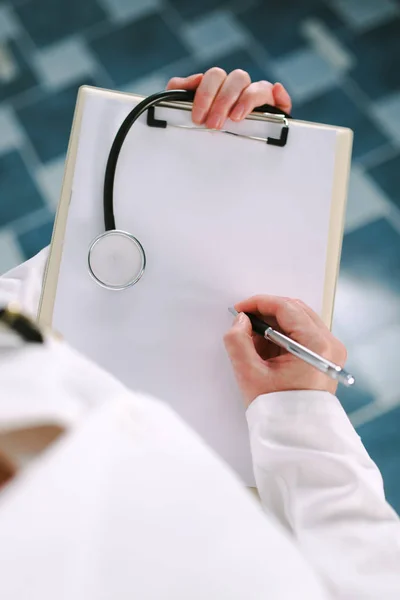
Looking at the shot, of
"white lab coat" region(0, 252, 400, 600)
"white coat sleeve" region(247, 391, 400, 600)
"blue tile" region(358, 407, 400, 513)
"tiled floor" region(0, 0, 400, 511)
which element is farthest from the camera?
"tiled floor" region(0, 0, 400, 511)

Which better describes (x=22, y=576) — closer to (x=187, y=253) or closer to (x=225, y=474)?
(x=225, y=474)

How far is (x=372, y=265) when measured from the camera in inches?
51.1

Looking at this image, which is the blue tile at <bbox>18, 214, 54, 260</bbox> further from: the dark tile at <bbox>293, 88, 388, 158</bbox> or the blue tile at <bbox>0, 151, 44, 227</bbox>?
the dark tile at <bbox>293, 88, 388, 158</bbox>

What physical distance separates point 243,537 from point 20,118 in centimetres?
136

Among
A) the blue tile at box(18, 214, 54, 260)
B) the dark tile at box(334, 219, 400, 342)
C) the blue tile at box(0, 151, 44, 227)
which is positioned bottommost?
the dark tile at box(334, 219, 400, 342)

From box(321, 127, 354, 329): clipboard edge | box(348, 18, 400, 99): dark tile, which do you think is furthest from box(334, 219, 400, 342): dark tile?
box(321, 127, 354, 329): clipboard edge

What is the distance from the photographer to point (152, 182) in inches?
25.8

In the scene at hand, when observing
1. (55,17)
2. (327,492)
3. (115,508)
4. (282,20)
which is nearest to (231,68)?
(282,20)

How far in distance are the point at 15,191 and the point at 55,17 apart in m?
0.54

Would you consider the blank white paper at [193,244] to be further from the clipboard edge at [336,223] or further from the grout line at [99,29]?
the grout line at [99,29]

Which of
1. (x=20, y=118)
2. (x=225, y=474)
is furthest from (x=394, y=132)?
(x=225, y=474)

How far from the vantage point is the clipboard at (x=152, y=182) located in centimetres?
62

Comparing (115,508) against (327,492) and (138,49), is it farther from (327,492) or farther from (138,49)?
(138,49)

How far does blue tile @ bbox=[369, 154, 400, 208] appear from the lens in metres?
1.36
